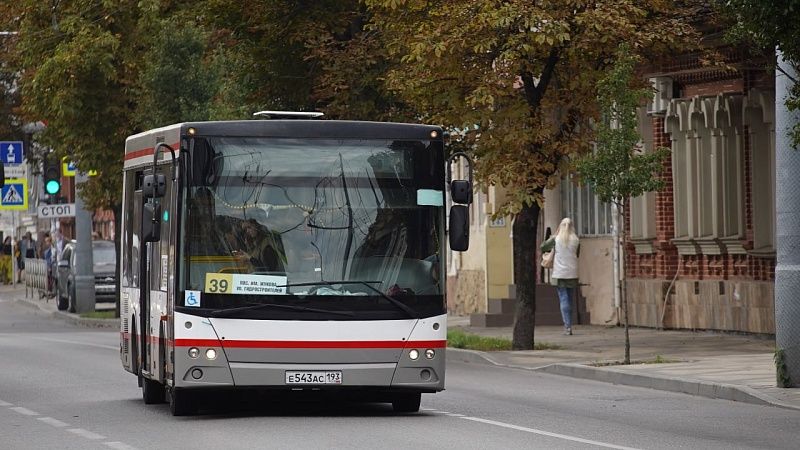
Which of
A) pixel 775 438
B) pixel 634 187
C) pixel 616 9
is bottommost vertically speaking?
pixel 775 438

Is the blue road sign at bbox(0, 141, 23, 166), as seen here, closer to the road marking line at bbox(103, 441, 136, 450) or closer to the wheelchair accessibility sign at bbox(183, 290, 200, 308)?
the wheelchair accessibility sign at bbox(183, 290, 200, 308)

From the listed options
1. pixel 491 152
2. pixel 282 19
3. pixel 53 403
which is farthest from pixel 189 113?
pixel 53 403

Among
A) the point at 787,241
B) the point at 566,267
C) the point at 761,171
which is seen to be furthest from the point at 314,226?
the point at 566,267

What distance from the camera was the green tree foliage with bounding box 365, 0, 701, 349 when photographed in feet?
84.7

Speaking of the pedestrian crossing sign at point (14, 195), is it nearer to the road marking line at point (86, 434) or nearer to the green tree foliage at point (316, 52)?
the green tree foliage at point (316, 52)

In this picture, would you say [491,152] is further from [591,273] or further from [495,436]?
[495,436]

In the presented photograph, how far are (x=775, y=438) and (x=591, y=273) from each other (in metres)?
20.6

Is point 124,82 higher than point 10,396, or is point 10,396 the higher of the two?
point 124,82

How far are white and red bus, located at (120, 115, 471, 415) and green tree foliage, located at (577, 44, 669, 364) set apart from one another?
714 centimetres

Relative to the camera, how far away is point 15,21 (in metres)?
43.1

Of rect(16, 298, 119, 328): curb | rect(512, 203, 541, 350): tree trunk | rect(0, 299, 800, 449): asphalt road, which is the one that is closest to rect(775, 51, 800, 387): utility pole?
rect(0, 299, 800, 449): asphalt road

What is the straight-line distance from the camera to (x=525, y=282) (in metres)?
28.8

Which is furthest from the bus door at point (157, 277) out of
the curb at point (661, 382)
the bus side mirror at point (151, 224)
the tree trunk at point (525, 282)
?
the tree trunk at point (525, 282)

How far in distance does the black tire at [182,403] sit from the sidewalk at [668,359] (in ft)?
18.0
